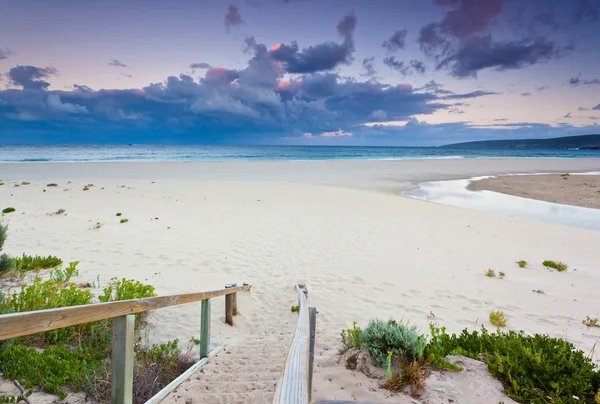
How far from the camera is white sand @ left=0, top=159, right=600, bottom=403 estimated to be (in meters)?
5.86

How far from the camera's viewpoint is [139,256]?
33.1 feet

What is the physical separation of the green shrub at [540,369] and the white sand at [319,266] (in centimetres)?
143

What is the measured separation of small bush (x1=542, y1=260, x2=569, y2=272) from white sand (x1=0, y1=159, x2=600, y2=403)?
20 cm

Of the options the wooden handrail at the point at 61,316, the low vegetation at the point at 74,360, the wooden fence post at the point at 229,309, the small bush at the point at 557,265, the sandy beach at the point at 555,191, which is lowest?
the wooden fence post at the point at 229,309

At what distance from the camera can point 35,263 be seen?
8.33 m

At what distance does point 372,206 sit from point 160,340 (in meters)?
14.5

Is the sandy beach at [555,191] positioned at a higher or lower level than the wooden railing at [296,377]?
lower

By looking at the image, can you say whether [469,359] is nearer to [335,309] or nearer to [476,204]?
[335,309]

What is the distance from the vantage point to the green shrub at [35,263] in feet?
26.6

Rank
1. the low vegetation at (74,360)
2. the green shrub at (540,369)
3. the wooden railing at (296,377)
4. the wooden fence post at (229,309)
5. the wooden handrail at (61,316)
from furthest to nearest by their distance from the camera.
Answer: the wooden fence post at (229,309) < the low vegetation at (74,360) < the green shrub at (540,369) < the wooden handrail at (61,316) < the wooden railing at (296,377)

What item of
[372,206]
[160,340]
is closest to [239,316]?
[160,340]

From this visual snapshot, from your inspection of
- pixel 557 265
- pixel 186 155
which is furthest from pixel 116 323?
pixel 186 155

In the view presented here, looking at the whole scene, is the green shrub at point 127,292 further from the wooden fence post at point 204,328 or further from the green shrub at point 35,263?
the green shrub at point 35,263

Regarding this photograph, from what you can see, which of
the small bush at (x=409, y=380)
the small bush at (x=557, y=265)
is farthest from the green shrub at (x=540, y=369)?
the small bush at (x=557, y=265)
